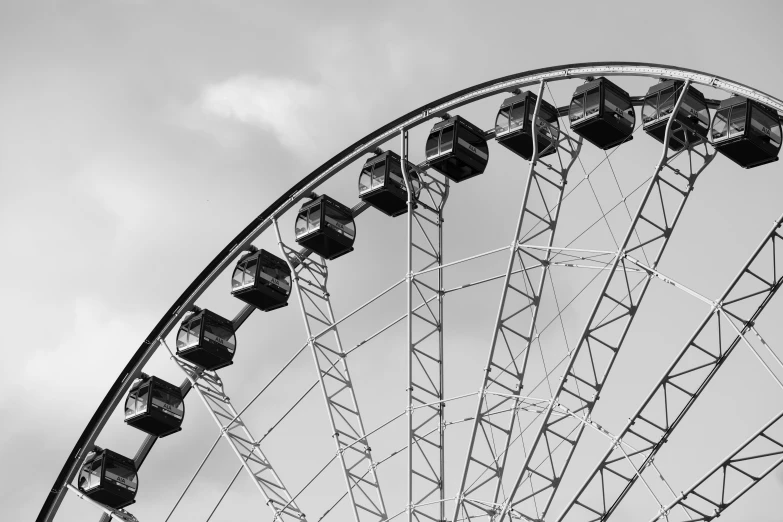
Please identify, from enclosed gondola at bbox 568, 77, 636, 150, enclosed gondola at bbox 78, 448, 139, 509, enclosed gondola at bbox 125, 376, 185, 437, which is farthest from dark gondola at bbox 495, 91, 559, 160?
enclosed gondola at bbox 78, 448, 139, 509

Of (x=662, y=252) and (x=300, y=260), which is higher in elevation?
(x=300, y=260)

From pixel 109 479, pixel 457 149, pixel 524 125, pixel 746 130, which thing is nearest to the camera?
pixel 746 130

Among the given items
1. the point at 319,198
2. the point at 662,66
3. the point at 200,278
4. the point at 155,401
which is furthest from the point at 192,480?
the point at 662,66

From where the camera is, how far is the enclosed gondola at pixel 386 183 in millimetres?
35862

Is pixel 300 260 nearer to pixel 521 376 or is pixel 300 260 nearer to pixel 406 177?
pixel 406 177

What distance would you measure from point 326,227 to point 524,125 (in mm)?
7938

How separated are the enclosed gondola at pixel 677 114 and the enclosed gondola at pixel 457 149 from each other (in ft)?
17.8

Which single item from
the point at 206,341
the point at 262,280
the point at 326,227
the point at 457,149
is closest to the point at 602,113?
the point at 457,149

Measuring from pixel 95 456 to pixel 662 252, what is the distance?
23.7m

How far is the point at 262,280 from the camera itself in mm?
39406

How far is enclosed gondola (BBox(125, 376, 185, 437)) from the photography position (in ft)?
138

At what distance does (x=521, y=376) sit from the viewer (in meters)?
31.8

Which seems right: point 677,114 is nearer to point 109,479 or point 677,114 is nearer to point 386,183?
point 386,183

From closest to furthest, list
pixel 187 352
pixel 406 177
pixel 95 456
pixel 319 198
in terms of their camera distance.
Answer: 1. pixel 406 177
2. pixel 319 198
3. pixel 187 352
4. pixel 95 456
